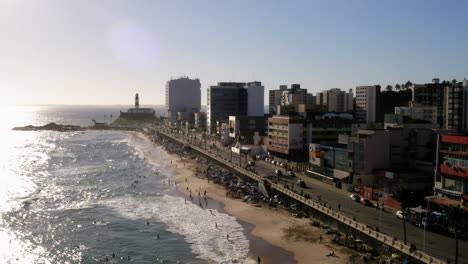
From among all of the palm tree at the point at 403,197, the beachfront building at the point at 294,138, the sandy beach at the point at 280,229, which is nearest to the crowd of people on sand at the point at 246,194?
the sandy beach at the point at 280,229

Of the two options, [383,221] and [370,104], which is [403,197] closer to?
[383,221]

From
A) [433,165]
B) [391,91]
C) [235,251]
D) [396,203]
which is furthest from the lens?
[391,91]

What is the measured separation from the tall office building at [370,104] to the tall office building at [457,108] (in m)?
55.7

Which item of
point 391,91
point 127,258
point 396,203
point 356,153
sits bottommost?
point 127,258

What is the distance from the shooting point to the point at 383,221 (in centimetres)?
5662

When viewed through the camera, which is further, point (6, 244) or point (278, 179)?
point (278, 179)

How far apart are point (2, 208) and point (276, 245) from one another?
171 feet

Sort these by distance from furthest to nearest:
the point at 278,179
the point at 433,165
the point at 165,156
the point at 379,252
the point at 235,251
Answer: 1. the point at 165,156
2. the point at 278,179
3. the point at 433,165
4. the point at 235,251
5. the point at 379,252

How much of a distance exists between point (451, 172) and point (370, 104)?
428 feet

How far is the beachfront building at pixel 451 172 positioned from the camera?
57.3m

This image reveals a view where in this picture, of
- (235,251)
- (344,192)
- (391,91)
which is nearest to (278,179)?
(344,192)

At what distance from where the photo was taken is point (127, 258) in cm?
5219

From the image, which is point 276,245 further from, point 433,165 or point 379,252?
point 433,165

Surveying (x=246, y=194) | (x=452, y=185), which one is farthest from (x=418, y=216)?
(x=246, y=194)
